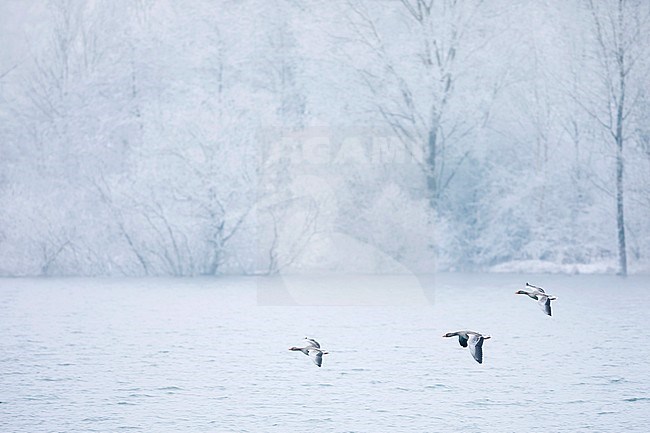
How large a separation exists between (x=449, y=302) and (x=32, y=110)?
1748cm

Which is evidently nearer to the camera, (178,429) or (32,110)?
(178,429)

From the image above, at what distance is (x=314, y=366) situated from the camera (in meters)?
19.1

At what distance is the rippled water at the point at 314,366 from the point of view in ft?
47.3

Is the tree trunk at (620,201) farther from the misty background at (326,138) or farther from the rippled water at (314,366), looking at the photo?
the rippled water at (314,366)

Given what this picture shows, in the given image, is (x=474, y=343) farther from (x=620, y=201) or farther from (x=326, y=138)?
(x=326, y=138)

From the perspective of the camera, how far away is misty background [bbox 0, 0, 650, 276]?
35.8 metres

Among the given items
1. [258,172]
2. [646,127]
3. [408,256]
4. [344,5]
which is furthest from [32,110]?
[646,127]

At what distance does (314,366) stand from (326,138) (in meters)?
19.4

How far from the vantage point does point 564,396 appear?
15.8 m

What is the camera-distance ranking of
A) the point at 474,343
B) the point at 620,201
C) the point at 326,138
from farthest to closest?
1. the point at 326,138
2. the point at 620,201
3. the point at 474,343

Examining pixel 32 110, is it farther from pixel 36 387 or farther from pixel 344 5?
pixel 36 387

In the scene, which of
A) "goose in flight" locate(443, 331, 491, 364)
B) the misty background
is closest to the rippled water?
"goose in flight" locate(443, 331, 491, 364)

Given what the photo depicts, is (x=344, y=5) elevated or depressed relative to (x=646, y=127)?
elevated

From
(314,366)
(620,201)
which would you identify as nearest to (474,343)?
(314,366)
